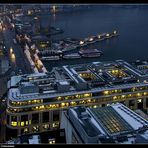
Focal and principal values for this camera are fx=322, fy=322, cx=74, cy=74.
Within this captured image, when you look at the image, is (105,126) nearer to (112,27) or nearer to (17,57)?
(17,57)

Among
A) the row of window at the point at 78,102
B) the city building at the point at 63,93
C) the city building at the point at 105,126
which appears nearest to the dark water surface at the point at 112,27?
the city building at the point at 63,93

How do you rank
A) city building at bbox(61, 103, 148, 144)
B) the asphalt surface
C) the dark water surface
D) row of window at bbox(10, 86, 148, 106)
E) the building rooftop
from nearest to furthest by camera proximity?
city building at bbox(61, 103, 148, 144), row of window at bbox(10, 86, 148, 106), the building rooftop, the asphalt surface, the dark water surface

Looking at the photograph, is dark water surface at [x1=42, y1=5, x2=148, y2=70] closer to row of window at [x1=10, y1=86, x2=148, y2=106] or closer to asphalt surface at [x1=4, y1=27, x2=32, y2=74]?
asphalt surface at [x1=4, y1=27, x2=32, y2=74]

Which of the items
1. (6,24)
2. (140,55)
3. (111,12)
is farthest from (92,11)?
(140,55)

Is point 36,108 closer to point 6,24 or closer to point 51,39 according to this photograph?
point 51,39

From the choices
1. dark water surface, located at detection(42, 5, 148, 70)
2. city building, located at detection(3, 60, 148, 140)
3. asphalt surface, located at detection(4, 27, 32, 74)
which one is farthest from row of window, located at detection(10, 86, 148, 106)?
dark water surface, located at detection(42, 5, 148, 70)

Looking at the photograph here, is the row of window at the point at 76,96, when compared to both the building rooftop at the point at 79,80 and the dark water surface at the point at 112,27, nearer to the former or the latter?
the building rooftop at the point at 79,80
